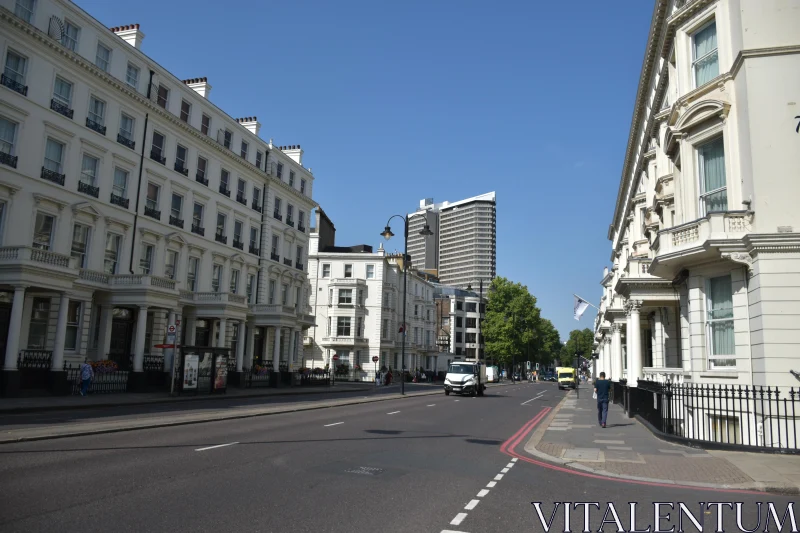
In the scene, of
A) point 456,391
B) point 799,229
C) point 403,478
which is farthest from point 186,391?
point 799,229

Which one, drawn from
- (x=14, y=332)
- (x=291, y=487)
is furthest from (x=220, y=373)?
(x=291, y=487)

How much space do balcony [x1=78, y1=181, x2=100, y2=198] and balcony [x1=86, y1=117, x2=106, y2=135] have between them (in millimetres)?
3001

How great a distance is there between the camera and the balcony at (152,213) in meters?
35.5

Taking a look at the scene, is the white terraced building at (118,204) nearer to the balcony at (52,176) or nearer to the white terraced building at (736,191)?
the balcony at (52,176)

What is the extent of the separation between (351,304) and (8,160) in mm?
44355

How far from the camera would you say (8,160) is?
26641mm

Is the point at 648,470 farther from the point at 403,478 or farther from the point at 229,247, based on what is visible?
the point at 229,247

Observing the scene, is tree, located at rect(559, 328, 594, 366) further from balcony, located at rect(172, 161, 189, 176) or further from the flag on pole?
balcony, located at rect(172, 161, 189, 176)

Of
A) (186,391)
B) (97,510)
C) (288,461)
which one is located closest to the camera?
(97,510)

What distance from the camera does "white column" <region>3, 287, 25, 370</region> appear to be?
24.5 meters

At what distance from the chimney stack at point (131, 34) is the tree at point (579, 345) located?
473 feet

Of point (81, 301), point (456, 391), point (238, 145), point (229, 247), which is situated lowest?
point (456, 391)

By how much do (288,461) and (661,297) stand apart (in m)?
21.5

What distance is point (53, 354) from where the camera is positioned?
1059 inches
